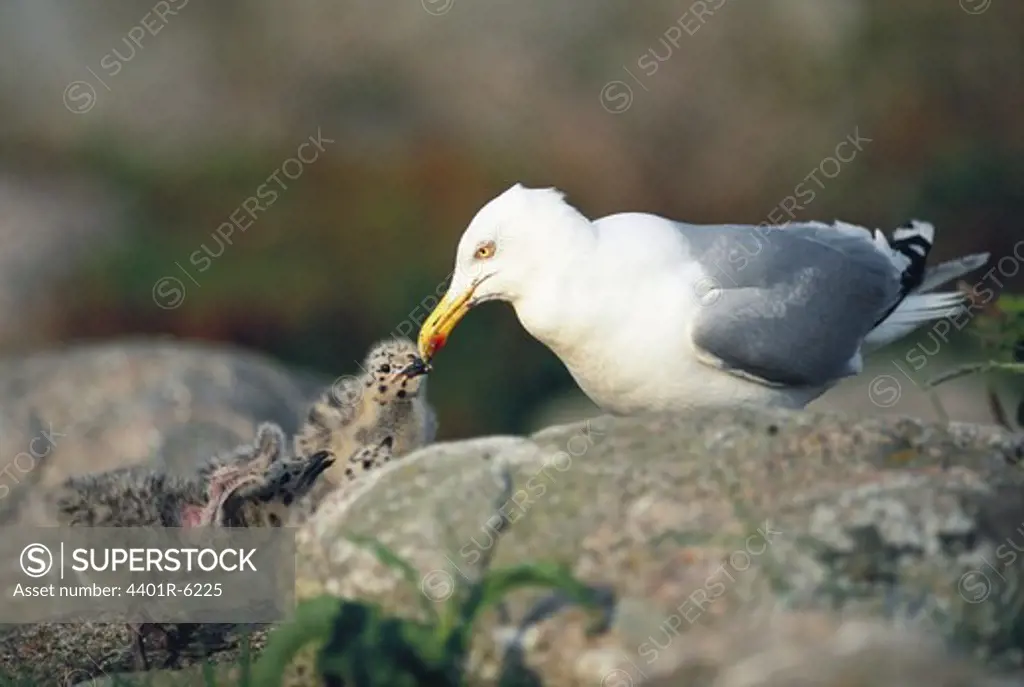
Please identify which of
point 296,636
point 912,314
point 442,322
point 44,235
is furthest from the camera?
point 44,235

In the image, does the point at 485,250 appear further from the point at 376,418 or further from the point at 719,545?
the point at 719,545

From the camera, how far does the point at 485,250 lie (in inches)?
155

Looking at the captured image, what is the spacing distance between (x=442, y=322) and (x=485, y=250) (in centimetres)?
20

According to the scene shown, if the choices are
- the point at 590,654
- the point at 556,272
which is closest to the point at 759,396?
the point at 556,272

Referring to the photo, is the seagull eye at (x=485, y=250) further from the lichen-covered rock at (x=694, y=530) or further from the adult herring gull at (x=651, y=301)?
the lichen-covered rock at (x=694, y=530)

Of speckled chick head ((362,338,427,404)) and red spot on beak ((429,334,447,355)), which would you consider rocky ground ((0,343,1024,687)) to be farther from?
speckled chick head ((362,338,427,404))

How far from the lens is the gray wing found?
3922 mm

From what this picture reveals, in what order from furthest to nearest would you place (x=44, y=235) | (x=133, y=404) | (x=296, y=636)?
(x=44, y=235)
(x=133, y=404)
(x=296, y=636)

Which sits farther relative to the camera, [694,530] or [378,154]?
[378,154]

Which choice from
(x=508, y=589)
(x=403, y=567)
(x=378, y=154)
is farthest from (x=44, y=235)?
(x=508, y=589)

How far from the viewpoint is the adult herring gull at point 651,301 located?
3.87 m

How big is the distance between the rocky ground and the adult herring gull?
19.6 inches

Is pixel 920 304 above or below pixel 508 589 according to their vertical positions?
above

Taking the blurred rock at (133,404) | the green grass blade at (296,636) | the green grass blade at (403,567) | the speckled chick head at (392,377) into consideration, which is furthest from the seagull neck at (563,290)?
the blurred rock at (133,404)
